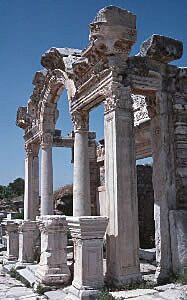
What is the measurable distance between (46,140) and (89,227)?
5846 mm

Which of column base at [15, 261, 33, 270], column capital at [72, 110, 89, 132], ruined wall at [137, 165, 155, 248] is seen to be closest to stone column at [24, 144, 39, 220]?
column base at [15, 261, 33, 270]

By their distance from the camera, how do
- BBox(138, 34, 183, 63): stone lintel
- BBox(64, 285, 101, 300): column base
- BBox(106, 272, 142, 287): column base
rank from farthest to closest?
BBox(138, 34, 183, 63): stone lintel → BBox(106, 272, 142, 287): column base → BBox(64, 285, 101, 300): column base

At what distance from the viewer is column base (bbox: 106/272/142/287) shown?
637 centimetres

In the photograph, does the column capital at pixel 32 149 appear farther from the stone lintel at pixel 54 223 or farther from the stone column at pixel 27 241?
the stone lintel at pixel 54 223

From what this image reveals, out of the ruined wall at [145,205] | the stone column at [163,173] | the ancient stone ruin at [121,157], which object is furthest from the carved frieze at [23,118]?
the stone column at [163,173]

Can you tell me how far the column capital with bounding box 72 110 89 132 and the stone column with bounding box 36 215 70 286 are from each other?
2452mm

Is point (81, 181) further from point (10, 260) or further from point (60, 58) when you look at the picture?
point (10, 260)

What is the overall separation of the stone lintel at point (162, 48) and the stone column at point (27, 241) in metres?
6.15

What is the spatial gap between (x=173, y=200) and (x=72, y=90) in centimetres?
396

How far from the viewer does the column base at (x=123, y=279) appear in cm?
637

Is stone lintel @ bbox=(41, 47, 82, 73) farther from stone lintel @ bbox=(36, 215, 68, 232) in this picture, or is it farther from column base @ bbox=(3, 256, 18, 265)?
column base @ bbox=(3, 256, 18, 265)

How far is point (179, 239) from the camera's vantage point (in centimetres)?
696

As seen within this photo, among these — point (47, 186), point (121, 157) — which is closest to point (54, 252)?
point (121, 157)

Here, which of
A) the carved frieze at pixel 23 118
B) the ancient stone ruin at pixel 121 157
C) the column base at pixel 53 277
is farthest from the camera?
the carved frieze at pixel 23 118
